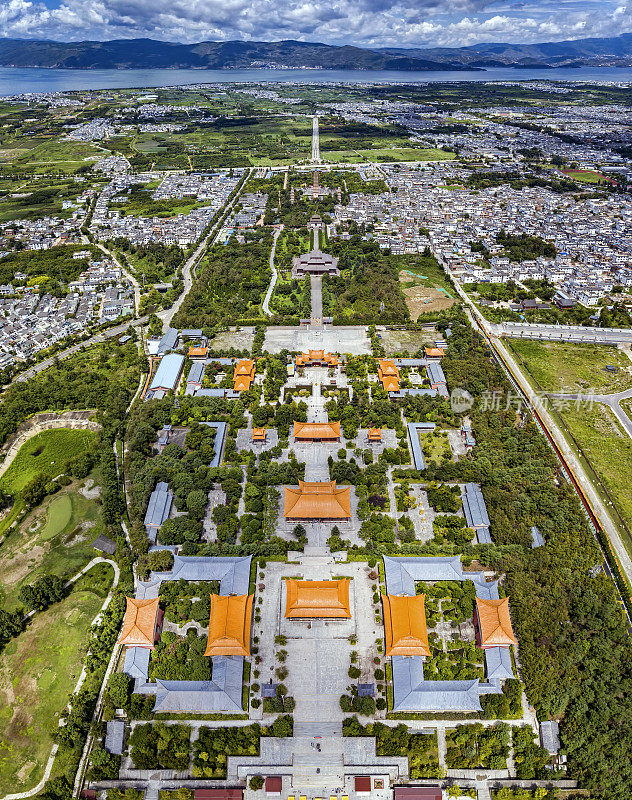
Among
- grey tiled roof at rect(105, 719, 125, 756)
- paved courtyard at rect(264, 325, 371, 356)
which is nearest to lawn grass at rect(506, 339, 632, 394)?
paved courtyard at rect(264, 325, 371, 356)

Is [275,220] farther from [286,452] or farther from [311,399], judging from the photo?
[286,452]

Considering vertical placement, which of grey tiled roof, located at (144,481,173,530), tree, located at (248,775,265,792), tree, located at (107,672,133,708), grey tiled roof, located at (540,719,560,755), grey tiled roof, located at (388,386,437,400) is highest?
grey tiled roof, located at (388,386,437,400)

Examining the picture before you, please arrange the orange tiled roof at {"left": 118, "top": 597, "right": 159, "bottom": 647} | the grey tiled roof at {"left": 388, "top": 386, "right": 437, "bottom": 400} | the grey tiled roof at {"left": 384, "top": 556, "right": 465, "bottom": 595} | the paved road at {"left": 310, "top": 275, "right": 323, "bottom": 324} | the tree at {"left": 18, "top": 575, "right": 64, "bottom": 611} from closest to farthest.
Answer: the orange tiled roof at {"left": 118, "top": 597, "right": 159, "bottom": 647}, the grey tiled roof at {"left": 384, "top": 556, "right": 465, "bottom": 595}, the tree at {"left": 18, "top": 575, "right": 64, "bottom": 611}, the grey tiled roof at {"left": 388, "top": 386, "right": 437, "bottom": 400}, the paved road at {"left": 310, "top": 275, "right": 323, "bottom": 324}

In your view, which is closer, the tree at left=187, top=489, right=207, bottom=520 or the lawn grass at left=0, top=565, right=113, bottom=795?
the lawn grass at left=0, top=565, right=113, bottom=795

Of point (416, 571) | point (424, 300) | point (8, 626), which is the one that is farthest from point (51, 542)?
point (424, 300)

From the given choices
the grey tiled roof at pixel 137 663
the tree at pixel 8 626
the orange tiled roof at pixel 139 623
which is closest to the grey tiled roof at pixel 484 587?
the orange tiled roof at pixel 139 623

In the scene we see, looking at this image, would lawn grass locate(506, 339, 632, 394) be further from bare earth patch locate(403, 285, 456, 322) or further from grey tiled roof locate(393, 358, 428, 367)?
grey tiled roof locate(393, 358, 428, 367)

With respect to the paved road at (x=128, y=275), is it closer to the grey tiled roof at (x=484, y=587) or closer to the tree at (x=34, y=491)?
the tree at (x=34, y=491)
